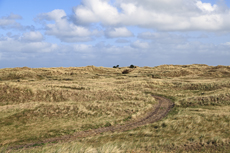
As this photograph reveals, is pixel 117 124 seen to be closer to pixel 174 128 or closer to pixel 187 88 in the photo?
pixel 174 128

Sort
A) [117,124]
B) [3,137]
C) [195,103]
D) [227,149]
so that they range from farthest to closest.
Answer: [195,103]
[117,124]
[3,137]
[227,149]

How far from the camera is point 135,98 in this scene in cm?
3838

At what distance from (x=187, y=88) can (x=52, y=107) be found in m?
35.9

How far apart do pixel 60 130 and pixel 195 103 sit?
2328cm

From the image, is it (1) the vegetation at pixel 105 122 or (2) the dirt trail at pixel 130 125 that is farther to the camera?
(2) the dirt trail at pixel 130 125

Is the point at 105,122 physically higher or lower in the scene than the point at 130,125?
higher

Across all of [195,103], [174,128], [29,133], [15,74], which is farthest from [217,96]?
[15,74]

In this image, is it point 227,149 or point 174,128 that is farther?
point 174,128

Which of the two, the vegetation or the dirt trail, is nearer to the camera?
the vegetation

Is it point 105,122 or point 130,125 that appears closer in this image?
point 130,125

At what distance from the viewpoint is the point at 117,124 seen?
22938mm

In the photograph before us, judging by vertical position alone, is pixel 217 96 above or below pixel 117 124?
above

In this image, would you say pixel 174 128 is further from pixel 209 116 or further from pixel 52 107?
pixel 52 107

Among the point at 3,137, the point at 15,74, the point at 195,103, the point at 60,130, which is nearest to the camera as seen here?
the point at 3,137
